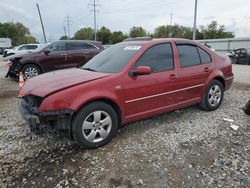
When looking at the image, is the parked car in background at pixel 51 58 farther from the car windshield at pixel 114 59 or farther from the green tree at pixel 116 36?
the green tree at pixel 116 36

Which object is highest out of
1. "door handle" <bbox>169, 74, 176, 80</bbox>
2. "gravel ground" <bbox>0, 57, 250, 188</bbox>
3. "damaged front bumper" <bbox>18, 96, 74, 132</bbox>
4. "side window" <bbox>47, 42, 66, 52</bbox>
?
"side window" <bbox>47, 42, 66, 52</bbox>

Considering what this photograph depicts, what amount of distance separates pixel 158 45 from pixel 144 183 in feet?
8.11

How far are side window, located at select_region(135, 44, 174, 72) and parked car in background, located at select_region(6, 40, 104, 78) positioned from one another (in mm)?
4497

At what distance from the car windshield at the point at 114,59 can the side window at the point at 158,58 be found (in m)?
0.20

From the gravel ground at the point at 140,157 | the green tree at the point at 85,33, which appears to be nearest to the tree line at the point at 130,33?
the green tree at the point at 85,33

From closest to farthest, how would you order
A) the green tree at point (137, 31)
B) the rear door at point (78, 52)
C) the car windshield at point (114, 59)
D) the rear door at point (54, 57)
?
1. the car windshield at point (114, 59)
2. the rear door at point (54, 57)
3. the rear door at point (78, 52)
4. the green tree at point (137, 31)

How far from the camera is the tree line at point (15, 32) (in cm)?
6944

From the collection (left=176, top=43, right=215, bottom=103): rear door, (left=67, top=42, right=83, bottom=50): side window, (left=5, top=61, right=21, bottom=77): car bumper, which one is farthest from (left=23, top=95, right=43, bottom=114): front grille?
(left=67, top=42, right=83, bottom=50): side window

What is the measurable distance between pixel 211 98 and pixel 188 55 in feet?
3.92

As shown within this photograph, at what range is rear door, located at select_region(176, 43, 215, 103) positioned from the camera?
13.8ft

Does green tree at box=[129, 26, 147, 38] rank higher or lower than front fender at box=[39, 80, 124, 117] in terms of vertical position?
higher

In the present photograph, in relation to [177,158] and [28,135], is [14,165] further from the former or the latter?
[177,158]

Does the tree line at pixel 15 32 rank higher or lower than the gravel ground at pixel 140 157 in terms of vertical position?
higher

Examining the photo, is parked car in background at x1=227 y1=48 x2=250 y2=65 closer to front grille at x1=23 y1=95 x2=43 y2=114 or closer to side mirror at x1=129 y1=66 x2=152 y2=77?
side mirror at x1=129 y1=66 x2=152 y2=77
